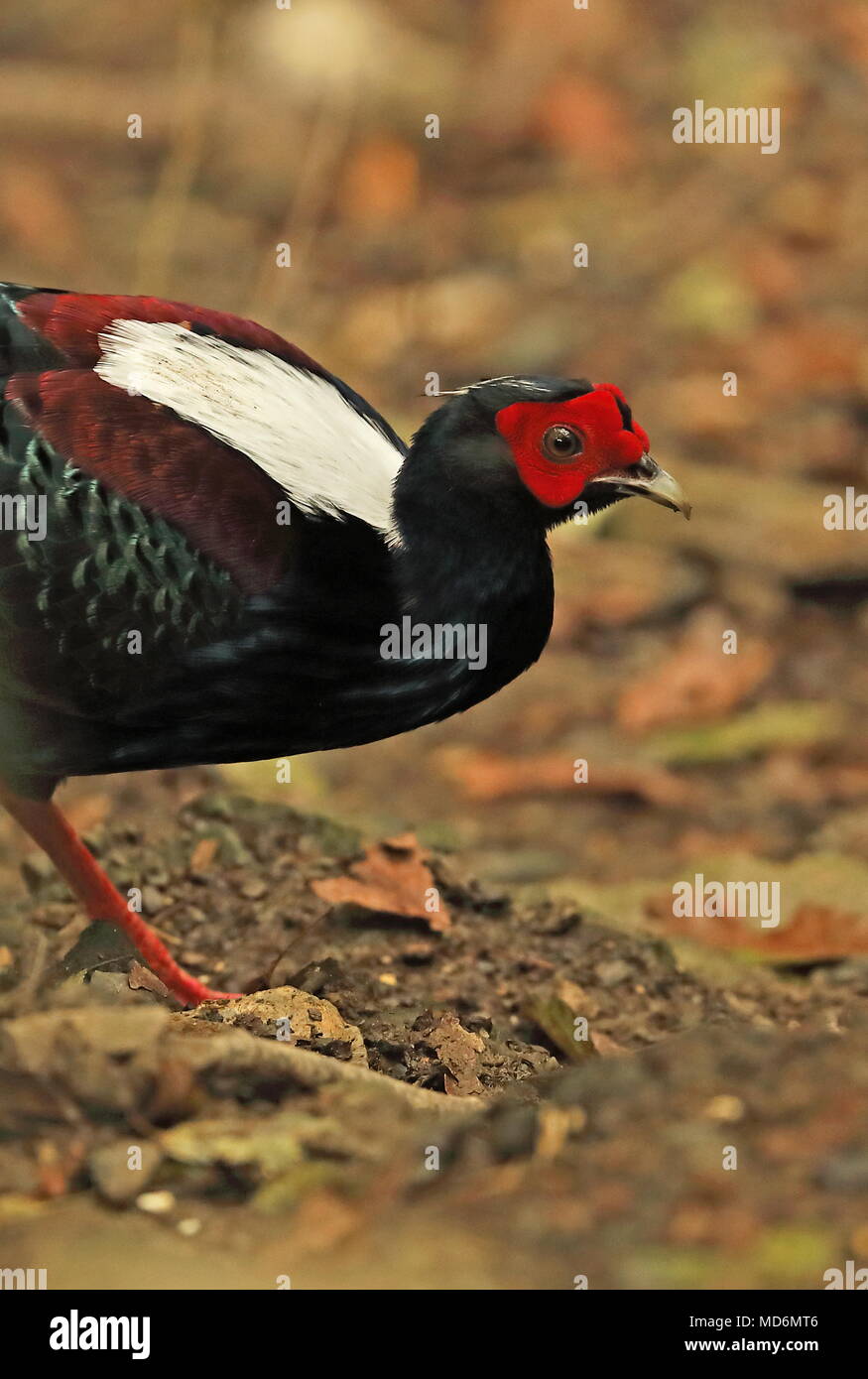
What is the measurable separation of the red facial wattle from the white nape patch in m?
0.37

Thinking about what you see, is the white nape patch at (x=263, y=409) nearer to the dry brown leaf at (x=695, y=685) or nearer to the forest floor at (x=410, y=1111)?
the forest floor at (x=410, y=1111)

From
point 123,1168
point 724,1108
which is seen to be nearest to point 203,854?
point 123,1168

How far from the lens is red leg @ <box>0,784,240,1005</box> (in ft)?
15.6

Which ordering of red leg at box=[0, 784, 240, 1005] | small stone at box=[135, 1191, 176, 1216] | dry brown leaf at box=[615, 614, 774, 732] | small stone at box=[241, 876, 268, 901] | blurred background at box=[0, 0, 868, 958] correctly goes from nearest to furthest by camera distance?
small stone at box=[135, 1191, 176, 1216] < red leg at box=[0, 784, 240, 1005] < small stone at box=[241, 876, 268, 901] < blurred background at box=[0, 0, 868, 958] < dry brown leaf at box=[615, 614, 774, 732]

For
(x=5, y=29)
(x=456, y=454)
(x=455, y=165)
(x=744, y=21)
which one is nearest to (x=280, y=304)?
(x=455, y=165)

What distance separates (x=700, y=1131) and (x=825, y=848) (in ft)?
8.14

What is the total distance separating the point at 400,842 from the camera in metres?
5.21

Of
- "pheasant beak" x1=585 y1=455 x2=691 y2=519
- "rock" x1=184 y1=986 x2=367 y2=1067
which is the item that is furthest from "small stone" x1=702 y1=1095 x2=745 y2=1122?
"pheasant beak" x1=585 y1=455 x2=691 y2=519

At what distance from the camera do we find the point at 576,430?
4.17 meters

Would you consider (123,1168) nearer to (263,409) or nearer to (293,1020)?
(293,1020)

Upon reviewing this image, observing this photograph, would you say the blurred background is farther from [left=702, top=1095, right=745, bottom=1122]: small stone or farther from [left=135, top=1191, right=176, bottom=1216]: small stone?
[left=135, top=1191, right=176, bottom=1216]: small stone

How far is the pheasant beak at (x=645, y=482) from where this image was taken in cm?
422

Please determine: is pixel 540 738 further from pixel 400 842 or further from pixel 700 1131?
pixel 700 1131

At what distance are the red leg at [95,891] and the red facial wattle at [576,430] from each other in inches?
62.0
